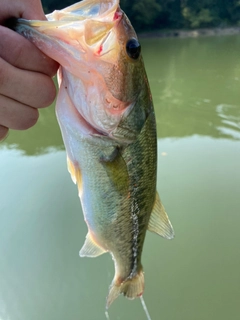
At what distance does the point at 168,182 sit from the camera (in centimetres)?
383

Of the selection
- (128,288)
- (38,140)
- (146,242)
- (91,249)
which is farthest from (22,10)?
(38,140)

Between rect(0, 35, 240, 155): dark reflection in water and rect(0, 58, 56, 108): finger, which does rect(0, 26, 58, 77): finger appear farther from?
rect(0, 35, 240, 155): dark reflection in water

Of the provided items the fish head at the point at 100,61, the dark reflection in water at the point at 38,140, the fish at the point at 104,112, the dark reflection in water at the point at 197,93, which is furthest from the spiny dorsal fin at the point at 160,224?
the dark reflection in water at the point at 197,93

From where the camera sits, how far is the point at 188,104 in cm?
693

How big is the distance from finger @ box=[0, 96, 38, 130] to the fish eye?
31cm

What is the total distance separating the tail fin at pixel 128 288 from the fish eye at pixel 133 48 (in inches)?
37.8

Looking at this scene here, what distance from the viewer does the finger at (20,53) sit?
0.79 meters

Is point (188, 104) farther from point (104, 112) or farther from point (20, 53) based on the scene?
point (20, 53)

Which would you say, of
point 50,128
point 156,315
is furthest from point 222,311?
point 50,128

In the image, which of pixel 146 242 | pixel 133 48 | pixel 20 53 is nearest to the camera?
pixel 20 53

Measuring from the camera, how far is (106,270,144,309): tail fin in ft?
4.84

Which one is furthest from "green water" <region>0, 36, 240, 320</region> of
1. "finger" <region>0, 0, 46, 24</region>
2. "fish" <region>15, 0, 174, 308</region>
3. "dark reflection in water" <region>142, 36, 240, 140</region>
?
"finger" <region>0, 0, 46, 24</region>

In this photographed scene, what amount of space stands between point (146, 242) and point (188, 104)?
4.45 m

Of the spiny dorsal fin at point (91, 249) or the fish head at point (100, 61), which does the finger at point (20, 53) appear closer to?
the fish head at point (100, 61)
